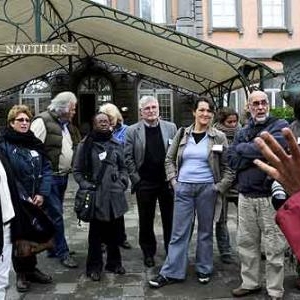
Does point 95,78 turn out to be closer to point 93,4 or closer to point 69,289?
point 93,4

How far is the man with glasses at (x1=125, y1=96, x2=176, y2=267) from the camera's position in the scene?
5523mm

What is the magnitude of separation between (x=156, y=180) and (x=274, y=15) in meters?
16.1

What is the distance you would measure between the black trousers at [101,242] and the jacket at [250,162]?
140 cm

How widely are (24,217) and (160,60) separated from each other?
313 inches

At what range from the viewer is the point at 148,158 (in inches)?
218

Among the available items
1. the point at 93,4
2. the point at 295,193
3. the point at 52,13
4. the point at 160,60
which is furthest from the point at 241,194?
the point at 160,60

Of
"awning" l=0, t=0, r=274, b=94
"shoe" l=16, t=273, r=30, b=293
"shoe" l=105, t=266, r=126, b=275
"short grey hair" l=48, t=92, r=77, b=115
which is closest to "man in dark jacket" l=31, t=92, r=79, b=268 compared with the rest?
"short grey hair" l=48, t=92, r=77, b=115

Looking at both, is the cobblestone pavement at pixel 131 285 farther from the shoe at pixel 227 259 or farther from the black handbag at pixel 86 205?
the black handbag at pixel 86 205

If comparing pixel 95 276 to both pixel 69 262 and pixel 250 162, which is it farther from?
pixel 250 162

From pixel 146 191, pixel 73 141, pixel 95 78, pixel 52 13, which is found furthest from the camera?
pixel 95 78

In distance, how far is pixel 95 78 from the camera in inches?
769

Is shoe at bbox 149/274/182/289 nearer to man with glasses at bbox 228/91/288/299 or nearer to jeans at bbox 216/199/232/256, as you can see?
man with glasses at bbox 228/91/288/299

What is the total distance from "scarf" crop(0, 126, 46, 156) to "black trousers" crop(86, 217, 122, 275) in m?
0.91

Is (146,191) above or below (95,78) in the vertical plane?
below
